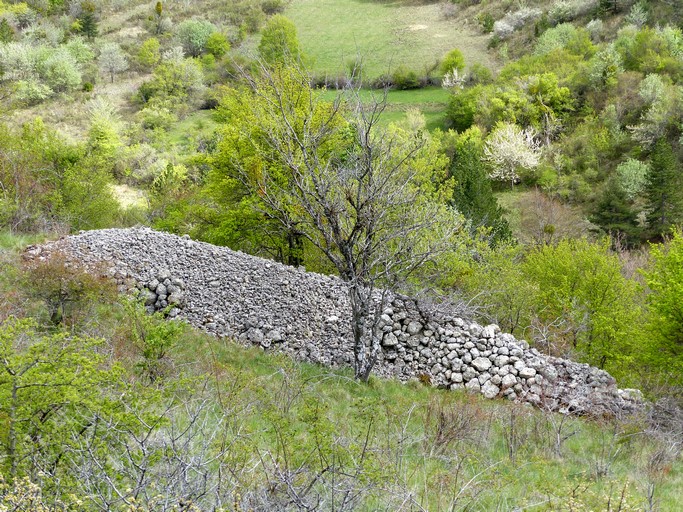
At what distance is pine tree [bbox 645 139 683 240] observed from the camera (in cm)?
2853

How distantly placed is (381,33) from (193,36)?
20.2 meters

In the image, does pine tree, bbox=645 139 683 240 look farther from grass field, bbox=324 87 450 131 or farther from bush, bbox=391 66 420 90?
bush, bbox=391 66 420 90

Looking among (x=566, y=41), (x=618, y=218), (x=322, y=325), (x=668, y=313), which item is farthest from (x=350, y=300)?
(x=566, y=41)

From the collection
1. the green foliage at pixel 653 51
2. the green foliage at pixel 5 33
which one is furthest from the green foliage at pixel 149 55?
the green foliage at pixel 653 51

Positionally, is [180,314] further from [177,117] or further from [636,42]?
[636,42]

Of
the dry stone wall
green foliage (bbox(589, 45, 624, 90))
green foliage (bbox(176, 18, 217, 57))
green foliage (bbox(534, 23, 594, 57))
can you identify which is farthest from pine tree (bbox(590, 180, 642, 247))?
green foliage (bbox(176, 18, 217, 57))

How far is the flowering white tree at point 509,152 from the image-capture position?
3828cm

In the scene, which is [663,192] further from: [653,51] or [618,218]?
[653,51]

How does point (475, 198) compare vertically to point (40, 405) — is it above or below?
below

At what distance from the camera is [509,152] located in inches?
1505

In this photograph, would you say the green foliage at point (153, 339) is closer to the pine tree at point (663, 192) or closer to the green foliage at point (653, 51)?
the pine tree at point (663, 192)

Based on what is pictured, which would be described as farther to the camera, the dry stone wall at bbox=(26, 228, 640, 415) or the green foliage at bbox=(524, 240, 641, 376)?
the green foliage at bbox=(524, 240, 641, 376)

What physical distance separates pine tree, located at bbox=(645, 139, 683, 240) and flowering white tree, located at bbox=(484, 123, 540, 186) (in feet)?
32.5

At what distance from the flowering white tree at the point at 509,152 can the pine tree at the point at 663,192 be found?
32.5 feet
